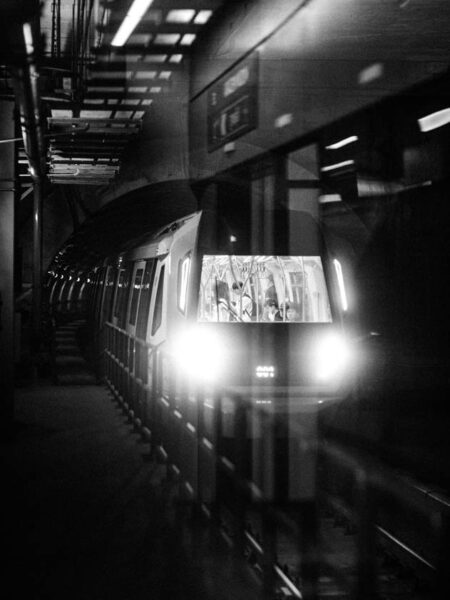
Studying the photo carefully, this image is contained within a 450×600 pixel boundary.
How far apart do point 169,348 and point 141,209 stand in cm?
1575

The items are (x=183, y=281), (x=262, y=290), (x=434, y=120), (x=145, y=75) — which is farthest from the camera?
(x=434, y=120)

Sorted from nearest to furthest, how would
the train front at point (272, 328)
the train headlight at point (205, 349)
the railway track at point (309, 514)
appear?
the railway track at point (309, 514) → the train headlight at point (205, 349) → the train front at point (272, 328)

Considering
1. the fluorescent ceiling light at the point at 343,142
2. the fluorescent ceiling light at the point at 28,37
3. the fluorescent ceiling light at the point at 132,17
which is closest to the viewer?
the fluorescent ceiling light at the point at 28,37

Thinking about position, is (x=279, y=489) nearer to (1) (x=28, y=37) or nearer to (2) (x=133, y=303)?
(1) (x=28, y=37)

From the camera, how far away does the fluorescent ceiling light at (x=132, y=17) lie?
399 inches

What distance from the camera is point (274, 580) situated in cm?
541

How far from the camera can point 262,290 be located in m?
11.3

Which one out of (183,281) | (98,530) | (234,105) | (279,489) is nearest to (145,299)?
(183,281)

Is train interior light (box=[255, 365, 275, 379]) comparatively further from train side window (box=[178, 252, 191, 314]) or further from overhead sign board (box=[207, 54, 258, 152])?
overhead sign board (box=[207, 54, 258, 152])

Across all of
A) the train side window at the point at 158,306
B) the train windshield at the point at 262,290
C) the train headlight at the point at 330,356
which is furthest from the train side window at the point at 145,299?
the train headlight at the point at 330,356

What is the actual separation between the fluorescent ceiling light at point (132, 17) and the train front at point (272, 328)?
281 centimetres

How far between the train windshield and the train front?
0.01 meters

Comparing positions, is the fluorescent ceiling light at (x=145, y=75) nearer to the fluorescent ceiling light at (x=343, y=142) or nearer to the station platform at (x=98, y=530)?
the fluorescent ceiling light at (x=343, y=142)

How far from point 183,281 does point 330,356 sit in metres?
1.96
